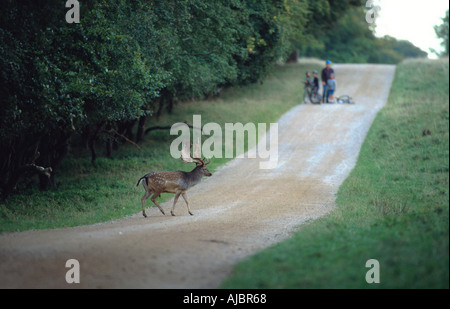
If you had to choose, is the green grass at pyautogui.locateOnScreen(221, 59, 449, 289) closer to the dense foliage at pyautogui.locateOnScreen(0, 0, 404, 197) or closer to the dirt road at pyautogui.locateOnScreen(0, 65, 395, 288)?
the dirt road at pyautogui.locateOnScreen(0, 65, 395, 288)

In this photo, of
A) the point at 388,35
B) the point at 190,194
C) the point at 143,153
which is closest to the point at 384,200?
the point at 190,194

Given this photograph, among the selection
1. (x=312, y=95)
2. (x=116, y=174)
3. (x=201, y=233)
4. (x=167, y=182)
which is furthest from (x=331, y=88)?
(x=201, y=233)

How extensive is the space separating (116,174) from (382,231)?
45.5 feet

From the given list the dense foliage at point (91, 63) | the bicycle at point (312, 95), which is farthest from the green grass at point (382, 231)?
the bicycle at point (312, 95)

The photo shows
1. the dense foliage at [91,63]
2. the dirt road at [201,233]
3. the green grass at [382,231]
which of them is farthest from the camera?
the dense foliage at [91,63]

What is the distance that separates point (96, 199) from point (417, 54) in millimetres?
109462

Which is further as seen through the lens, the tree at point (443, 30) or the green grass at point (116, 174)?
the tree at point (443, 30)

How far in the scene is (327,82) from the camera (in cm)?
3778

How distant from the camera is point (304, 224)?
47.2 feet

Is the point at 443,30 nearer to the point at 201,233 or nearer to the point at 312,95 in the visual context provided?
the point at 312,95

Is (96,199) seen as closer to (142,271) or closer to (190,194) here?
(190,194)

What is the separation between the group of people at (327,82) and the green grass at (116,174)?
5.94ft

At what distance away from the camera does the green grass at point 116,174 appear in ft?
53.9

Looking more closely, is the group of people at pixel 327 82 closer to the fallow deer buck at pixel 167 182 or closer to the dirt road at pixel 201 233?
the dirt road at pixel 201 233
